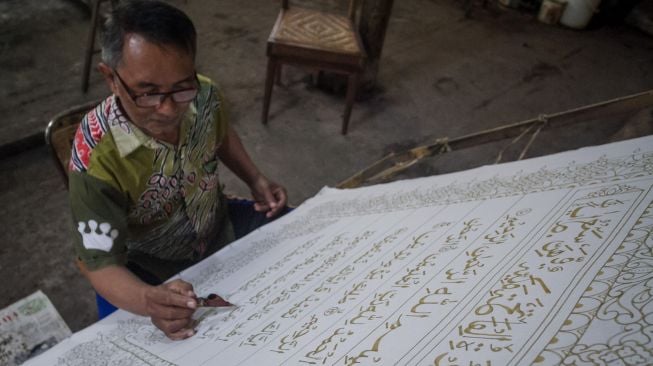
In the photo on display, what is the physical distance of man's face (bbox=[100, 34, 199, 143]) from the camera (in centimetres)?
86

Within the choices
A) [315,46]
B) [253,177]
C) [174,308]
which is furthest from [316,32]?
[174,308]

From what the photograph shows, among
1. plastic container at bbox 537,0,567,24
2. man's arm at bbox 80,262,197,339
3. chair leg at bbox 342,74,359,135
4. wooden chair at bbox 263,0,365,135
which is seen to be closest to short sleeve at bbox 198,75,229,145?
man's arm at bbox 80,262,197,339

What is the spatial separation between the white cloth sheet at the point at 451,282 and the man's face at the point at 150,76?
1.52ft

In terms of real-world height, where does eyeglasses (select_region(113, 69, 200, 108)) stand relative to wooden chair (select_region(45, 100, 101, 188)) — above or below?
above

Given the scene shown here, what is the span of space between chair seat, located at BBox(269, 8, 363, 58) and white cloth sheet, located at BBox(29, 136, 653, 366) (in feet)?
5.53

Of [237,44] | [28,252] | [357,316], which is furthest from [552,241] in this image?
[237,44]

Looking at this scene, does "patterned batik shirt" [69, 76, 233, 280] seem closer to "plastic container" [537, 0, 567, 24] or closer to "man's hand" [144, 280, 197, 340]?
"man's hand" [144, 280, 197, 340]

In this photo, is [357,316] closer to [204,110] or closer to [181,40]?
[181,40]

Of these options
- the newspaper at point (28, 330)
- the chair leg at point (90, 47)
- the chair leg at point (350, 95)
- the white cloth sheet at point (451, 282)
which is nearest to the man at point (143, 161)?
the white cloth sheet at point (451, 282)

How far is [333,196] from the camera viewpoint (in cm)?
154

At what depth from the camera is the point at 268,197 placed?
1510 millimetres

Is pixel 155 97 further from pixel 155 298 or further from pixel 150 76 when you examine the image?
pixel 155 298

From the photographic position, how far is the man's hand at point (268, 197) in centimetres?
149

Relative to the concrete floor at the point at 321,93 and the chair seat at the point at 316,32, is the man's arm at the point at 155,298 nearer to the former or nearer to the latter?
the concrete floor at the point at 321,93
